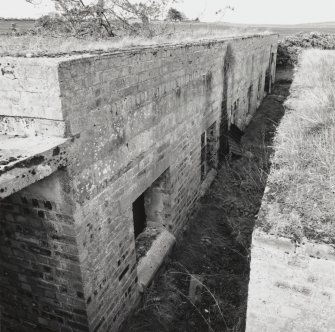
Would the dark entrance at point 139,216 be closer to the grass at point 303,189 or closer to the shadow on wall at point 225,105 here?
the grass at point 303,189

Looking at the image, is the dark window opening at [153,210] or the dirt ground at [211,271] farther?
the dark window opening at [153,210]

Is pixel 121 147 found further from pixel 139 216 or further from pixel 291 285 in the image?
pixel 291 285

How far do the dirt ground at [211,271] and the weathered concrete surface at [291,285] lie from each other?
1.32 meters

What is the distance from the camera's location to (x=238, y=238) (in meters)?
6.14

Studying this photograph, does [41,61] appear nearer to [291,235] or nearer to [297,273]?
[291,235]

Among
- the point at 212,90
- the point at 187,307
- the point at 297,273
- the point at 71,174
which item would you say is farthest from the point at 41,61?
the point at 212,90

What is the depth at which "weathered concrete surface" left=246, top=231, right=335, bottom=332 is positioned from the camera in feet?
9.03

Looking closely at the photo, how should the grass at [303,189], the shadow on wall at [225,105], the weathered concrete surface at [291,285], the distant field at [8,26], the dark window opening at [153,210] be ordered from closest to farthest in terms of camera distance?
the weathered concrete surface at [291,285]
the grass at [303,189]
the dark window opening at [153,210]
the distant field at [8,26]
the shadow on wall at [225,105]

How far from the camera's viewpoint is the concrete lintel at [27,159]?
2445 millimetres

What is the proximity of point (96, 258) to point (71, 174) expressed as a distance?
3.48 ft

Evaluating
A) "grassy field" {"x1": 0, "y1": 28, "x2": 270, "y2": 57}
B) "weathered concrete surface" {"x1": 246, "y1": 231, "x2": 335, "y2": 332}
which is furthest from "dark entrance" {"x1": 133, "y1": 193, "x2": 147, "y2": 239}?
"weathered concrete surface" {"x1": 246, "y1": 231, "x2": 335, "y2": 332}

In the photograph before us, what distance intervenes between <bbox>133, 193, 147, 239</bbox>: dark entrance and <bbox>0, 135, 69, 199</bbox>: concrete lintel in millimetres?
2704

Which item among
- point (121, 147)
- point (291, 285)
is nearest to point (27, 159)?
point (121, 147)

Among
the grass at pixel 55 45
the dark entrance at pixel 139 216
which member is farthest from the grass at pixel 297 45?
the dark entrance at pixel 139 216
